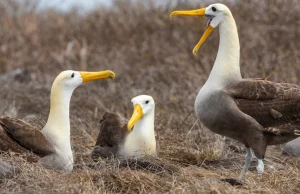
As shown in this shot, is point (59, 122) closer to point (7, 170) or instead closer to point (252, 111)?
point (7, 170)

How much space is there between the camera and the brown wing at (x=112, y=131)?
237 inches

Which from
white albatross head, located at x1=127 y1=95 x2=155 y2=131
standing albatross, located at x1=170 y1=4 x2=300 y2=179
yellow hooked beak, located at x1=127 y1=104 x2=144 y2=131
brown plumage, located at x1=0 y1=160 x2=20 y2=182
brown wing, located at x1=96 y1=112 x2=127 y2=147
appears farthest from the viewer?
brown wing, located at x1=96 y1=112 x2=127 y2=147

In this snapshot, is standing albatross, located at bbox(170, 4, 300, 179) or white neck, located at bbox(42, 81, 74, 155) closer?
standing albatross, located at bbox(170, 4, 300, 179)

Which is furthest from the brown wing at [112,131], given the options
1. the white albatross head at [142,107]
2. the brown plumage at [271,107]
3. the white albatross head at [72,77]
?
the brown plumage at [271,107]

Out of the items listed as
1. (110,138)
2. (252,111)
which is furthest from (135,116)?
(252,111)

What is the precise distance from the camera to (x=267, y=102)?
5.48 meters

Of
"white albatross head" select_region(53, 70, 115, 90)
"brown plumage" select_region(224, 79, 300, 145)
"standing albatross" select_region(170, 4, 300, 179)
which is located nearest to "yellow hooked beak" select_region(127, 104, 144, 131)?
"white albatross head" select_region(53, 70, 115, 90)

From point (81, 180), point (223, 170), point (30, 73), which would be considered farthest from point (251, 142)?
point (30, 73)

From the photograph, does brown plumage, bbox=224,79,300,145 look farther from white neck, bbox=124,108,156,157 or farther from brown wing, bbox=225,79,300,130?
white neck, bbox=124,108,156,157

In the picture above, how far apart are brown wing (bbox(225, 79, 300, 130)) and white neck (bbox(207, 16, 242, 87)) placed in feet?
0.36

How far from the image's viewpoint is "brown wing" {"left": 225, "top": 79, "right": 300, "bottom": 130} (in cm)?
545

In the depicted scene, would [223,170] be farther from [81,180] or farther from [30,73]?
[30,73]

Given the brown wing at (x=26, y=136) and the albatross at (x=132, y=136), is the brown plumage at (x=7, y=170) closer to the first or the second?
the brown wing at (x=26, y=136)

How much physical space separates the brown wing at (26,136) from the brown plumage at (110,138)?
52 cm
